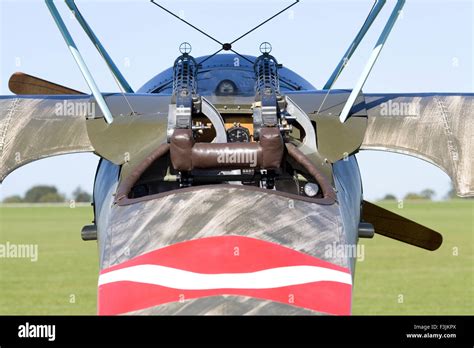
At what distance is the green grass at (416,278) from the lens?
31016 millimetres

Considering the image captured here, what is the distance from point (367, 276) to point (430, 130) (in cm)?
2817

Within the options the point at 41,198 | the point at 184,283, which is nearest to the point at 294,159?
the point at 184,283

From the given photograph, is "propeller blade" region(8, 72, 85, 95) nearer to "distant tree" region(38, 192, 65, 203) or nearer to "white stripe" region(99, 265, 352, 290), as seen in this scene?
"white stripe" region(99, 265, 352, 290)

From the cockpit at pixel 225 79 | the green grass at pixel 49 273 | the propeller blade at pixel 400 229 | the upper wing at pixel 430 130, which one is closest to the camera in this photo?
the upper wing at pixel 430 130

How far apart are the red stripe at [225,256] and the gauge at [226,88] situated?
13.6 ft

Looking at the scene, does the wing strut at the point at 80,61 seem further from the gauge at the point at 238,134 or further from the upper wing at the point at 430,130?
the upper wing at the point at 430,130

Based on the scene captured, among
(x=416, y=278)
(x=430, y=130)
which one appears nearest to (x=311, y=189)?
(x=430, y=130)

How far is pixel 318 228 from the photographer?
10109 millimetres

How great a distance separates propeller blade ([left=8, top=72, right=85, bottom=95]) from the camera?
17125mm

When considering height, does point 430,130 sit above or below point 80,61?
below

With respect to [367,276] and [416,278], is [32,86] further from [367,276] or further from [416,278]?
[367,276]

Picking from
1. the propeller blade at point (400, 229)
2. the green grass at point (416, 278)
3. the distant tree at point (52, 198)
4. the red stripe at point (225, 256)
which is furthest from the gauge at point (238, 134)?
the distant tree at point (52, 198)

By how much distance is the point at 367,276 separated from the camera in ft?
134
